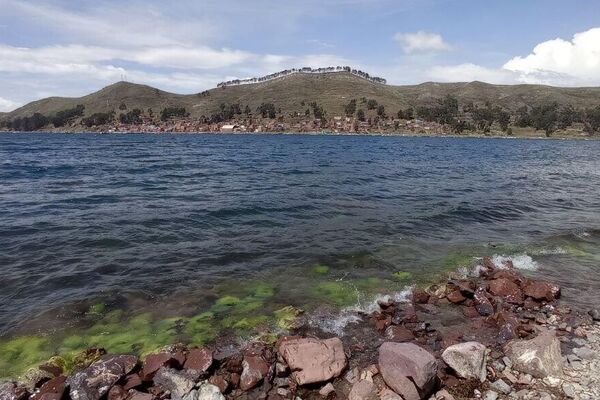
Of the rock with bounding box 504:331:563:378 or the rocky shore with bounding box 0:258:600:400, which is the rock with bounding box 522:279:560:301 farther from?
the rock with bounding box 504:331:563:378

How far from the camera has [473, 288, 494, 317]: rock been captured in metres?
12.2

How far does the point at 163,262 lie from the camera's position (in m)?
16.3

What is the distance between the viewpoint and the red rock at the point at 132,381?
8394 millimetres

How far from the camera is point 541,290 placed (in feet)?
43.1

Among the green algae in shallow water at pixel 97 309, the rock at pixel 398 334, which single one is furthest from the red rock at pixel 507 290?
the green algae in shallow water at pixel 97 309

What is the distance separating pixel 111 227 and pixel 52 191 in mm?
14088

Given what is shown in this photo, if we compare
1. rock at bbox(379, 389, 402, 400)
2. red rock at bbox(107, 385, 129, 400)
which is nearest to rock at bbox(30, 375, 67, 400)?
red rock at bbox(107, 385, 129, 400)

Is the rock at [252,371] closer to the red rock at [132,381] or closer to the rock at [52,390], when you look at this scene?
the red rock at [132,381]

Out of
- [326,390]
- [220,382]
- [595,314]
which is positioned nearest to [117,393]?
[220,382]

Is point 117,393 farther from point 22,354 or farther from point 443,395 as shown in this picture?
point 443,395

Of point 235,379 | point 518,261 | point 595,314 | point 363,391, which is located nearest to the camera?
point 363,391

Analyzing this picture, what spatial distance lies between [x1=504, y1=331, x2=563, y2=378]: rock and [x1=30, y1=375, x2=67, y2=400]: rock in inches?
408

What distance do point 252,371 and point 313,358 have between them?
1.47 meters

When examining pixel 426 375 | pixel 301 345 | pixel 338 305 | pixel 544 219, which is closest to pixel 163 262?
pixel 338 305
